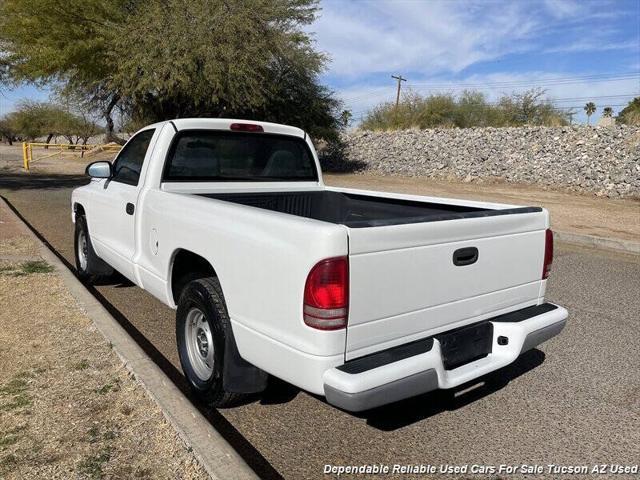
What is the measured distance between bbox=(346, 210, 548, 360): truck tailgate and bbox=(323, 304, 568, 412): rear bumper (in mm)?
73

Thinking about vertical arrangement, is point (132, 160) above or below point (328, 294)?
above

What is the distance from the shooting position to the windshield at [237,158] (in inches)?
172

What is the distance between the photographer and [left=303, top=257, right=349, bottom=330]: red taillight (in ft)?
8.04

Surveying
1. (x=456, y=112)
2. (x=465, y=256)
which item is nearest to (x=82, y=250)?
(x=465, y=256)

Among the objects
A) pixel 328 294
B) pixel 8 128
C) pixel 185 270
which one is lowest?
pixel 185 270

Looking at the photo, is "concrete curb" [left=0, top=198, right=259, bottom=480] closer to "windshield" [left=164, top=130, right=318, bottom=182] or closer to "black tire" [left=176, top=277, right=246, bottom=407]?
"black tire" [left=176, top=277, right=246, bottom=407]

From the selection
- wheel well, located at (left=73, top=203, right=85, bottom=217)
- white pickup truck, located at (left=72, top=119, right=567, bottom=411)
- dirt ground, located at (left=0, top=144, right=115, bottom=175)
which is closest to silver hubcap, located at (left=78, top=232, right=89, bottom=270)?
wheel well, located at (left=73, top=203, right=85, bottom=217)

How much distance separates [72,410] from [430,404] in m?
2.26

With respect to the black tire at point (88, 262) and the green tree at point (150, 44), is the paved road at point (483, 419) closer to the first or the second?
the black tire at point (88, 262)

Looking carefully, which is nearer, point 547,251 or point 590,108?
point 547,251

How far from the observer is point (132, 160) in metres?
4.85

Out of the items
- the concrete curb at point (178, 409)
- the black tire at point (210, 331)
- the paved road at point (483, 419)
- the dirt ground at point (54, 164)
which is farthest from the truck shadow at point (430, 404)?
the dirt ground at point (54, 164)

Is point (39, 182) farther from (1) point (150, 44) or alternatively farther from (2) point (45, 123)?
(2) point (45, 123)

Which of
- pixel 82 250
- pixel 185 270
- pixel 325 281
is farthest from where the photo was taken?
pixel 82 250
